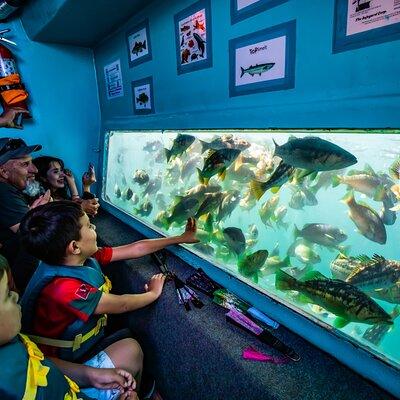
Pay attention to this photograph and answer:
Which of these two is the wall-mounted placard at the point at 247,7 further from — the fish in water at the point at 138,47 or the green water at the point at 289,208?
the fish in water at the point at 138,47

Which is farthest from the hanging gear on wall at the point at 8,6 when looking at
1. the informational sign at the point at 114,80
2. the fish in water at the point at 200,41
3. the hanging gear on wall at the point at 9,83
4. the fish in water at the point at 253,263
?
the fish in water at the point at 253,263

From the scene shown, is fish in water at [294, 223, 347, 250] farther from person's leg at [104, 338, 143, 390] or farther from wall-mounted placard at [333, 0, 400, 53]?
person's leg at [104, 338, 143, 390]

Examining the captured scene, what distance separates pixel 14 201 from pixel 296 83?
2164mm

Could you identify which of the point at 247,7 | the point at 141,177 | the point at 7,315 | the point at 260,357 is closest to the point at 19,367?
the point at 7,315

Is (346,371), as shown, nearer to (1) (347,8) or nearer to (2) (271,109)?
(2) (271,109)

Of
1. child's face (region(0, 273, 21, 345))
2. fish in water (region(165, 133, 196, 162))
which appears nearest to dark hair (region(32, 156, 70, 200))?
fish in water (region(165, 133, 196, 162))

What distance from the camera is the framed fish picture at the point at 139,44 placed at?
2349 mm

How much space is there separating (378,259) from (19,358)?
4.42 feet

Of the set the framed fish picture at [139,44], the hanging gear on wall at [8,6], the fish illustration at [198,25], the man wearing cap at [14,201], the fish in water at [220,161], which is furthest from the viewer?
the hanging gear on wall at [8,6]

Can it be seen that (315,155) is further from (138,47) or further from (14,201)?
(14,201)

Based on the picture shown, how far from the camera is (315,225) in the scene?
143 cm

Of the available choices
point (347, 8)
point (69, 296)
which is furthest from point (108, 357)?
point (347, 8)

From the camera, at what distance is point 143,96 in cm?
254

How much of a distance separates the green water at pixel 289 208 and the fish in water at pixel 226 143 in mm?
23
